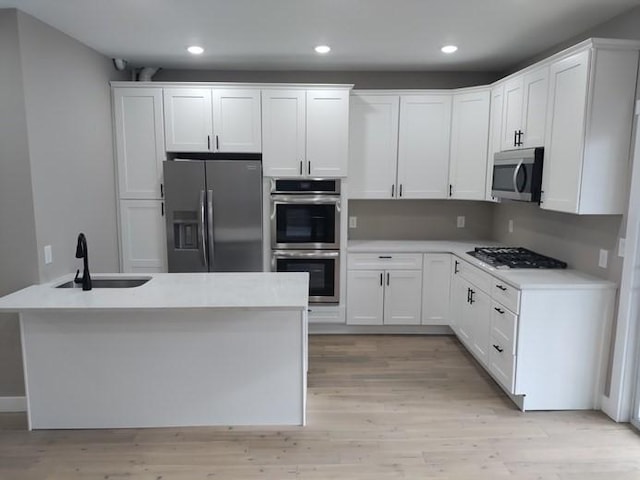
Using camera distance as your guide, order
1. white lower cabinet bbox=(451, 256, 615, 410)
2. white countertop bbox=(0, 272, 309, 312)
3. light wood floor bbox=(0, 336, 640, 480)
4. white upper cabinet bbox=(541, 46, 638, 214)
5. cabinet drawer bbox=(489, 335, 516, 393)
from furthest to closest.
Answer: cabinet drawer bbox=(489, 335, 516, 393) → white lower cabinet bbox=(451, 256, 615, 410) → white upper cabinet bbox=(541, 46, 638, 214) → white countertop bbox=(0, 272, 309, 312) → light wood floor bbox=(0, 336, 640, 480)

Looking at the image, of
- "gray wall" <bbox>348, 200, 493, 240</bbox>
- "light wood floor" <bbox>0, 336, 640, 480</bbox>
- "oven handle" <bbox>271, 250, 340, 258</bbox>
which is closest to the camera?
"light wood floor" <bbox>0, 336, 640, 480</bbox>

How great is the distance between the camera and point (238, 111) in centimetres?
412

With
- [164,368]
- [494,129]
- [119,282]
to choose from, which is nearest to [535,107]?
[494,129]

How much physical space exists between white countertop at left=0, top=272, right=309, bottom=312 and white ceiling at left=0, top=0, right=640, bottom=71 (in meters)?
1.80

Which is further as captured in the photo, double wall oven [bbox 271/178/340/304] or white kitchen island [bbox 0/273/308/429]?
double wall oven [bbox 271/178/340/304]

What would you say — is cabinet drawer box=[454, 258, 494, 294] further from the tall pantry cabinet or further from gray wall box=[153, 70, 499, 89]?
the tall pantry cabinet

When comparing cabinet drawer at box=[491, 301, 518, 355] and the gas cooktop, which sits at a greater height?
the gas cooktop

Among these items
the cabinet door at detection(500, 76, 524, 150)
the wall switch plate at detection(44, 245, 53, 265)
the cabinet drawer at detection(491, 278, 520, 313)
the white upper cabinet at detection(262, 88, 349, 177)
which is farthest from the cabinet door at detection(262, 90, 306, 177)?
the cabinet drawer at detection(491, 278, 520, 313)

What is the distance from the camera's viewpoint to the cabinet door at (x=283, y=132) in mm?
4113

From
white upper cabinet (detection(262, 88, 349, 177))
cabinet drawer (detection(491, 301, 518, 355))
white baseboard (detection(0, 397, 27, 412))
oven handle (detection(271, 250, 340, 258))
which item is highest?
white upper cabinet (detection(262, 88, 349, 177))

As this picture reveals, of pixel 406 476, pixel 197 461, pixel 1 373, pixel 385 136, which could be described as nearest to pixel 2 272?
pixel 1 373

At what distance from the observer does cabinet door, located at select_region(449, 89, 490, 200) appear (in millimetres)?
4094

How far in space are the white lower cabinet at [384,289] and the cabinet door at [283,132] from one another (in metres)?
1.08

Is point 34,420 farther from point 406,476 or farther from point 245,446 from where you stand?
point 406,476
